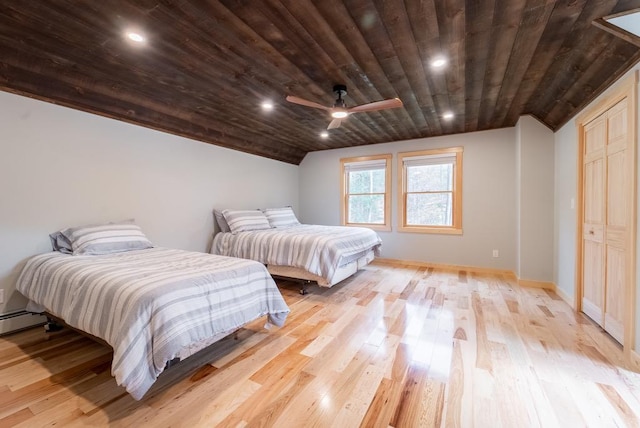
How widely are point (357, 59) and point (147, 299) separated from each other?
7.93 feet

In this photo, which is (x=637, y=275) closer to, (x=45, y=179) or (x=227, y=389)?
(x=227, y=389)

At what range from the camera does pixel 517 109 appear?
143 inches

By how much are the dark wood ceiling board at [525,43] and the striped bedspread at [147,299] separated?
8.89ft

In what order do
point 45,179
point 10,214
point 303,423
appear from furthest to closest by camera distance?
point 45,179
point 10,214
point 303,423

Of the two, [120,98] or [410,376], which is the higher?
[120,98]

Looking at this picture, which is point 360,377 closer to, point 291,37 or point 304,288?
point 304,288

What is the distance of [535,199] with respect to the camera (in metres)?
3.89

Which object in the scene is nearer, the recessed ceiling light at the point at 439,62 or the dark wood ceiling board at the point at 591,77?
the dark wood ceiling board at the point at 591,77

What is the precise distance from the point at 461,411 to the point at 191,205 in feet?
13.0

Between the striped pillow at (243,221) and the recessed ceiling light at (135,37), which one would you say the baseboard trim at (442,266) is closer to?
the striped pillow at (243,221)

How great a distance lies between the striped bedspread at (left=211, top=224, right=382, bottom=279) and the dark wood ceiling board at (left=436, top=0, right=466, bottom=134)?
2.25m

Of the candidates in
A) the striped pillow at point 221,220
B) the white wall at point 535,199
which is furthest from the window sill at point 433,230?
the striped pillow at point 221,220

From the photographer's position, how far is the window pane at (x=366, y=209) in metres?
5.66

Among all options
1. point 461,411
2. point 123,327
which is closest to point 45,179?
point 123,327
